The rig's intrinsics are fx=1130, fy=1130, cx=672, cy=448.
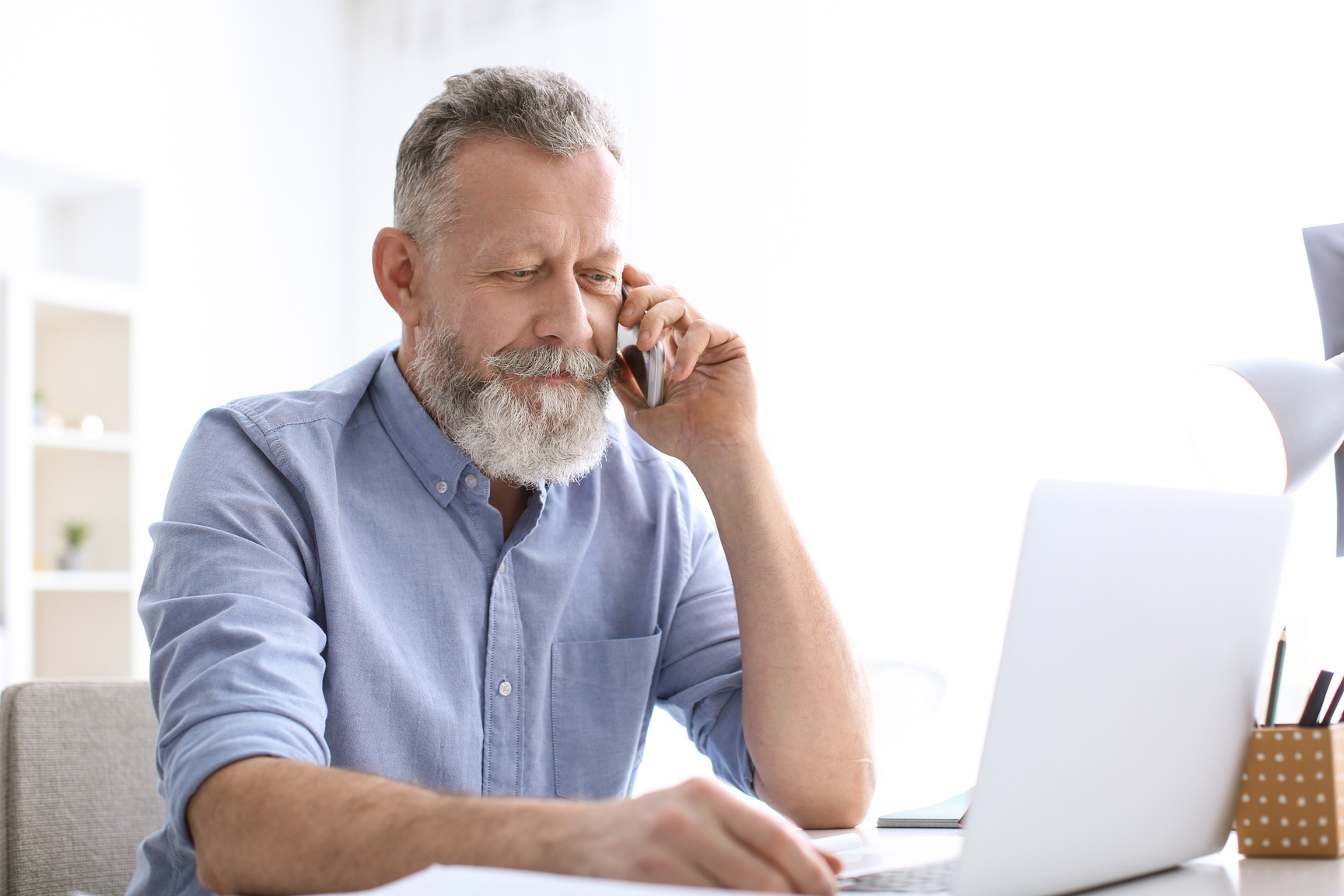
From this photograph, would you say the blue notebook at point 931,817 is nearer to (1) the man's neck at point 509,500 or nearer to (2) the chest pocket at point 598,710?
(2) the chest pocket at point 598,710

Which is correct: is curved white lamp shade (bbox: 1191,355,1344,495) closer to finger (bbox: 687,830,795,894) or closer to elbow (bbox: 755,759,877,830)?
elbow (bbox: 755,759,877,830)

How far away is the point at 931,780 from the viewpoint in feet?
9.43

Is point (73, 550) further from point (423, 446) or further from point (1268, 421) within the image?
point (1268, 421)

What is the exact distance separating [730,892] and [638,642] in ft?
2.69

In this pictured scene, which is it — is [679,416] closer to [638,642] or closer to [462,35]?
[638,642]

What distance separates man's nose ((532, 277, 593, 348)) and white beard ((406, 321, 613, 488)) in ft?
0.08

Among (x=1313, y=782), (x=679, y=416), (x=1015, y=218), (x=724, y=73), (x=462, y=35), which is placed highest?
(x=462, y=35)

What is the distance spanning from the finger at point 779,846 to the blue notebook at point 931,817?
504mm

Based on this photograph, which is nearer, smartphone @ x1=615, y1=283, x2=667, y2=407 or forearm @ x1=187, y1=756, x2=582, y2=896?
forearm @ x1=187, y1=756, x2=582, y2=896

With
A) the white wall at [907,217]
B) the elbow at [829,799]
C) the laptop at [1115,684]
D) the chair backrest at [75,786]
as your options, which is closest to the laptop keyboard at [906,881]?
the laptop at [1115,684]

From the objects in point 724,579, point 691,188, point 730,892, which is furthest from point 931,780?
point 730,892

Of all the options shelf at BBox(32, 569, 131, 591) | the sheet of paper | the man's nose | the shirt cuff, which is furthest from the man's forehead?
shelf at BBox(32, 569, 131, 591)

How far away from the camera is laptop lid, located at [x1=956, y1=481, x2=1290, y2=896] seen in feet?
2.16

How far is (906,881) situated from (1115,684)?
19cm
